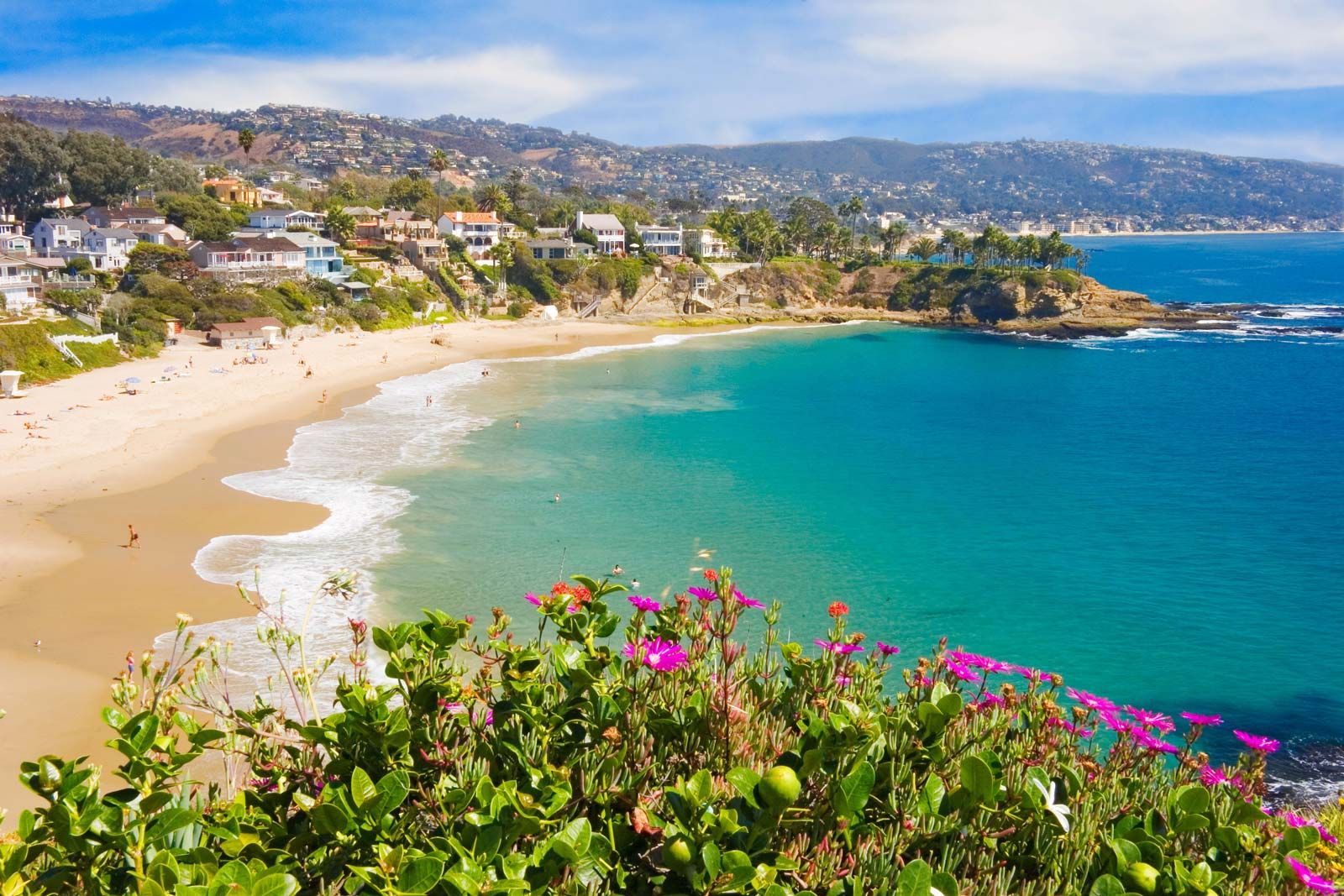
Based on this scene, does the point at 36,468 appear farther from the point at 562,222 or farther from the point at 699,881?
the point at 562,222

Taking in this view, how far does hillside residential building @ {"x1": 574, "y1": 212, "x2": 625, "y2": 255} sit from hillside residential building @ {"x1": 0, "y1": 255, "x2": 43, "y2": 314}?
2213 inches

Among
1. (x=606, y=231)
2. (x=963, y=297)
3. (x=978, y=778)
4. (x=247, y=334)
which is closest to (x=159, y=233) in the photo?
(x=247, y=334)

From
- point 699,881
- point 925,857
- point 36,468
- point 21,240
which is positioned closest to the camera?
point 699,881

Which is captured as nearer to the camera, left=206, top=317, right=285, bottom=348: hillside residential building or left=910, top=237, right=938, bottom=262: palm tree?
left=206, top=317, right=285, bottom=348: hillside residential building

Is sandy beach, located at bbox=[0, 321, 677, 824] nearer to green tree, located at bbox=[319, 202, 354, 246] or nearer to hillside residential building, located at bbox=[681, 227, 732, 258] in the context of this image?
green tree, located at bbox=[319, 202, 354, 246]

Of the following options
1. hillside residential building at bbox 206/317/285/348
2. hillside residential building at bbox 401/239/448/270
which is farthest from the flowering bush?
hillside residential building at bbox 401/239/448/270

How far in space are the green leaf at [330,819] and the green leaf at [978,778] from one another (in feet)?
9.91

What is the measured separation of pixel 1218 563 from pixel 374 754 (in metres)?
29.4

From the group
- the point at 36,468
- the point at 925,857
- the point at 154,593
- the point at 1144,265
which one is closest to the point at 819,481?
the point at 154,593

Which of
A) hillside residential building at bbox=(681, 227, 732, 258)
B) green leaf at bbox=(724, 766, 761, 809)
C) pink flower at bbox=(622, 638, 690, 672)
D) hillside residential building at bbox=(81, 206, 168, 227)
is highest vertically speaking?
hillside residential building at bbox=(81, 206, 168, 227)

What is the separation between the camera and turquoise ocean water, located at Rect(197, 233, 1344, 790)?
2195 centimetres

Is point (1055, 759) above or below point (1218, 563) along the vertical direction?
above

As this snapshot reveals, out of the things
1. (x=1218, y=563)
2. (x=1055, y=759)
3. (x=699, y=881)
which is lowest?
(x=1218, y=563)

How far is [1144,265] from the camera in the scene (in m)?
170
